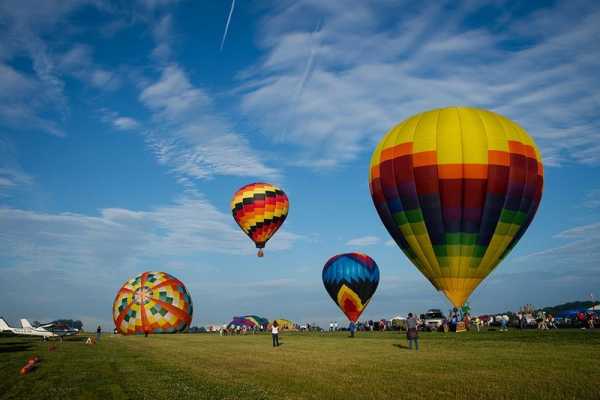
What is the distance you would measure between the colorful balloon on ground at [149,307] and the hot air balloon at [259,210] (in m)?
10.5

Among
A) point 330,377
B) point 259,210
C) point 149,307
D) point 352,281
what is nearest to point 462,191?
point 330,377

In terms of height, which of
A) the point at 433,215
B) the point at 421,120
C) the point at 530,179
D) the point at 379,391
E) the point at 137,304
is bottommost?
the point at 379,391

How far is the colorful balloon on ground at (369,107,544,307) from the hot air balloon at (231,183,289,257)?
23.3 meters

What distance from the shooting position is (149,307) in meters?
52.4

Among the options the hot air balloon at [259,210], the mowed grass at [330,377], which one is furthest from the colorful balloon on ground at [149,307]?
the mowed grass at [330,377]

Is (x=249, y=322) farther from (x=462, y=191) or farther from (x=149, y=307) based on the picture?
(x=462, y=191)

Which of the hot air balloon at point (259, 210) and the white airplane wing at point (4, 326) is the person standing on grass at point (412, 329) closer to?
the hot air balloon at point (259, 210)

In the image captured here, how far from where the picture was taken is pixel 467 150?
30688 millimetres

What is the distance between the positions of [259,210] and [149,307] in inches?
616

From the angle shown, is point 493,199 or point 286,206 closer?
point 493,199

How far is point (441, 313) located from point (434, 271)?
35.8 metres

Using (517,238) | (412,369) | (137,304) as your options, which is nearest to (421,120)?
(517,238)

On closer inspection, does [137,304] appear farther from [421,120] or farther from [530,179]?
[530,179]

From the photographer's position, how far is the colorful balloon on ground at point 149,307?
52219 millimetres
